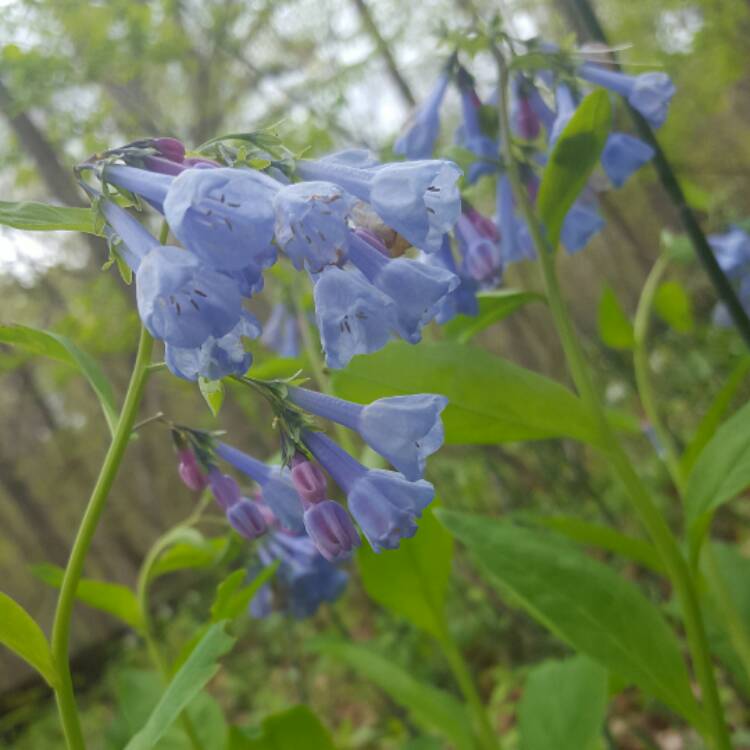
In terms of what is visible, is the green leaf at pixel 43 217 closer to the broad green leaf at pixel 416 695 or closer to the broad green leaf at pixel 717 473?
the broad green leaf at pixel 717 473

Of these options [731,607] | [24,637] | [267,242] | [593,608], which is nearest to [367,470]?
[267,242]

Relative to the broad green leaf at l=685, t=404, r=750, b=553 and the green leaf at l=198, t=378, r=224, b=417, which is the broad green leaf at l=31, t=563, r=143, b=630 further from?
the broad green leaf at l=685, t=404, r=750, b=553

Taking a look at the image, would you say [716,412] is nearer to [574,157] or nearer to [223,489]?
[574,157]

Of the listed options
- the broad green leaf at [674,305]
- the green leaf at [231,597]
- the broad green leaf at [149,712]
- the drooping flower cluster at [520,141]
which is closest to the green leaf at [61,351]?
the green leaf at [231,597]

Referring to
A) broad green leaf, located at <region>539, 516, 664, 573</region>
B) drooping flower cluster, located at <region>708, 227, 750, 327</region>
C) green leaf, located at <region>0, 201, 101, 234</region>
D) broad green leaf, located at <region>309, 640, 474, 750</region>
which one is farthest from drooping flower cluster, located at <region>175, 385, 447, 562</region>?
drooping flower cluster, located at <region>708, 227, 750, 327</region>

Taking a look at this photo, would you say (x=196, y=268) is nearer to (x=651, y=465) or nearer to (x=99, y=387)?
(x=99, y=387)

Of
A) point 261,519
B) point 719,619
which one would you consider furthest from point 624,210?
point 261,519
